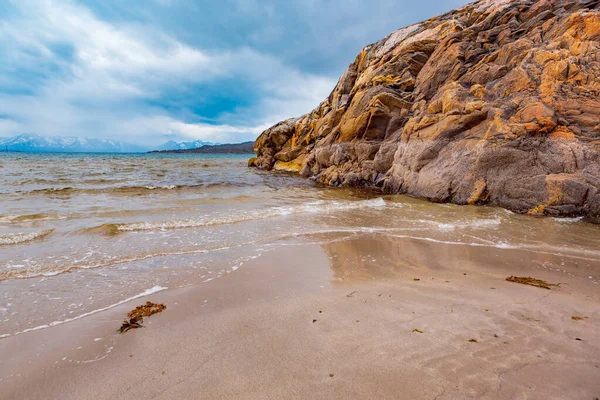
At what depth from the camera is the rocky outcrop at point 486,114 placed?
10.3 meters

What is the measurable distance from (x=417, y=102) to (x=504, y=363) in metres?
17.9

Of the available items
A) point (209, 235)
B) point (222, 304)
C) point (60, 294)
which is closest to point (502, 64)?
point (209, 235)

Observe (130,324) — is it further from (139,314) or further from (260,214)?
(260,214)

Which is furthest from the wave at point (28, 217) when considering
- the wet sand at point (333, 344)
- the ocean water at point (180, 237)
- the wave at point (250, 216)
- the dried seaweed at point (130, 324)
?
the dried seaweed at point (130, 324)

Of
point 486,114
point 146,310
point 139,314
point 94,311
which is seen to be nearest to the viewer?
point 139,314

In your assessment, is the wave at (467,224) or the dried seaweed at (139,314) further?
the wave at (467,224)

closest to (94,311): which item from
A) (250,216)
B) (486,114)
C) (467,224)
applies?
(250,216)

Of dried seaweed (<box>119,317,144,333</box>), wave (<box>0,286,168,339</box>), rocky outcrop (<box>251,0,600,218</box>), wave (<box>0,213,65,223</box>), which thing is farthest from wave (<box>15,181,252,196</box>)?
dried seaweed (<box>119,317,144,333</box>)

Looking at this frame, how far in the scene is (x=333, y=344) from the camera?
2.95 m

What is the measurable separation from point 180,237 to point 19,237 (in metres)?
3.82

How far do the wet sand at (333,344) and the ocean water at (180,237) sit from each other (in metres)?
0.75

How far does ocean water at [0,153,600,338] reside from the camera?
15.1 ft

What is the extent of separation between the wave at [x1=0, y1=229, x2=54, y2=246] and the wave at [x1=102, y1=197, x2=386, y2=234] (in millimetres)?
1271

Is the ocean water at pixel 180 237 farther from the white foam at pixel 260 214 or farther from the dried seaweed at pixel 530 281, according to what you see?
the dried seaweed at pixel 530 281
